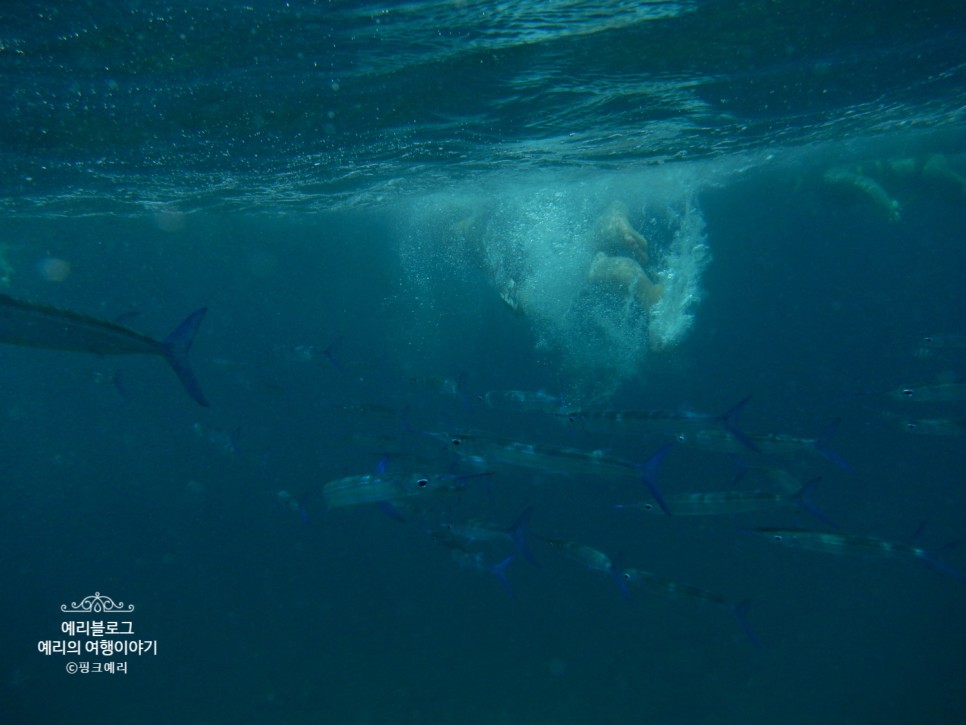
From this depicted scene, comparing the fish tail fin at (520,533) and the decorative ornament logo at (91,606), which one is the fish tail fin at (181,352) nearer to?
the fish tail fin at (520,533)

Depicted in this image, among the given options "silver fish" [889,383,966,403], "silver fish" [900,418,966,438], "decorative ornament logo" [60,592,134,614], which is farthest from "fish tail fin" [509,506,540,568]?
"decorative ornament logo" [60,592,134,614]

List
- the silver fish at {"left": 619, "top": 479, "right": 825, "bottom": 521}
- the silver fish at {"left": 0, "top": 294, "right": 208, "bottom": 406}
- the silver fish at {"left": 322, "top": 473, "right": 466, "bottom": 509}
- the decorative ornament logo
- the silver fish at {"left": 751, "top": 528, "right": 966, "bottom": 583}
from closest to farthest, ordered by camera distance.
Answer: the silver fish at {"left": 0, "top": 294, "right": 208, "bottom": 406}, the silver fish at {"left": 322, "top": 473, "right": 466, "bottom": 509}, the silver fish at {"left": 751, "top": 528, "right": 966, "bottom": 583}, the silver fish at {"left": 619, "top": 479, "right": 825, "bottom": 521}, the decorative ornament logo

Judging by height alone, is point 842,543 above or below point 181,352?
below

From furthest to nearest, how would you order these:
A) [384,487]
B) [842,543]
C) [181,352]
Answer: [842,543]
[384,487]
[181,352]

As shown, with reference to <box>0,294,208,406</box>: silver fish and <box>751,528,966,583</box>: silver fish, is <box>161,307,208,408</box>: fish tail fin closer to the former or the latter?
<box>0,294,208,406</box>: silver fish

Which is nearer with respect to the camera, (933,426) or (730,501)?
(730,501)

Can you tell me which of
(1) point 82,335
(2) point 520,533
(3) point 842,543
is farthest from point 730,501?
(1) point 82,335

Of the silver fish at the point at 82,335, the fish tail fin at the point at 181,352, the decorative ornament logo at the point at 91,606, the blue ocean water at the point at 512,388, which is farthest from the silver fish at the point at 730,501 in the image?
the decorative ornament logo at the point at 91,606


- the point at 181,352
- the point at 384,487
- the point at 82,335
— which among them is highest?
the point at 82,335

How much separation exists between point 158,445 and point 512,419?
24.8m

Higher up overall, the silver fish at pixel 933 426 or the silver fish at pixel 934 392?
the silver fish at pixel 934 392

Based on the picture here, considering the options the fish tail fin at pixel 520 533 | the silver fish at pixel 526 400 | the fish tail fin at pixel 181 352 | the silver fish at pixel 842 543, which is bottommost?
the silver fish at pixel 842 543

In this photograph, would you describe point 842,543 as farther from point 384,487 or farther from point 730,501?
point 384,487

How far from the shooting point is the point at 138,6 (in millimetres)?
7594
